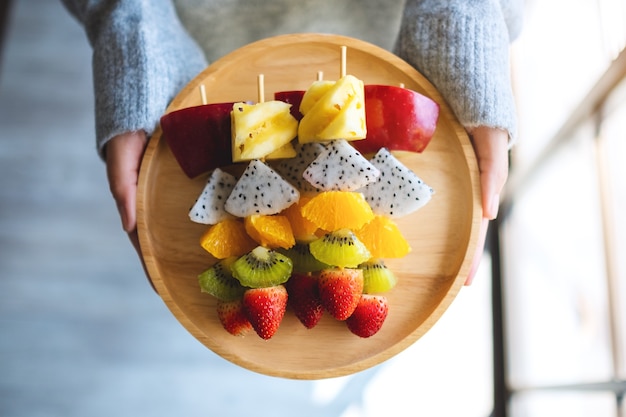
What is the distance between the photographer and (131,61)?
1265 millimetres

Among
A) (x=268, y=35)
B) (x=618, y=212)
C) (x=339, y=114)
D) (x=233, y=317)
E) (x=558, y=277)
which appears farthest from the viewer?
(x=558, y=277)

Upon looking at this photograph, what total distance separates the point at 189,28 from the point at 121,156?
422 mm

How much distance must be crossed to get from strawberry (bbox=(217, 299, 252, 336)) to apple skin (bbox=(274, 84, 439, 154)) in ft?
1.33

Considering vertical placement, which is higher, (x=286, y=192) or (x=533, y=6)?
(x=533, y=6)

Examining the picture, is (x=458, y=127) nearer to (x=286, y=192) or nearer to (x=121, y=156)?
(x=286, y=192)

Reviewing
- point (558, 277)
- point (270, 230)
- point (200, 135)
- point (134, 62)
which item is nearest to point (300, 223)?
point (270, 230)

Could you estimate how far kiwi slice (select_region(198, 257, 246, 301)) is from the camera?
1182mm

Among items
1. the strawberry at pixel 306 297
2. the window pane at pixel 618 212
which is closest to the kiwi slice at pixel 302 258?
the strawberry at pixel 306 297

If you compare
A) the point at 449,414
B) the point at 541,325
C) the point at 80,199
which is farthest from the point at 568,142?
the point at 80,199

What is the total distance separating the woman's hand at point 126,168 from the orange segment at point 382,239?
1.65 feet

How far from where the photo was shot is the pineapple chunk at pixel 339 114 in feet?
3.55

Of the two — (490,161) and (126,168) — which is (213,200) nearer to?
(126,168)

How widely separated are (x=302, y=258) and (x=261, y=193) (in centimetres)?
16

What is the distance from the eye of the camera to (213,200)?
1.19 metres
